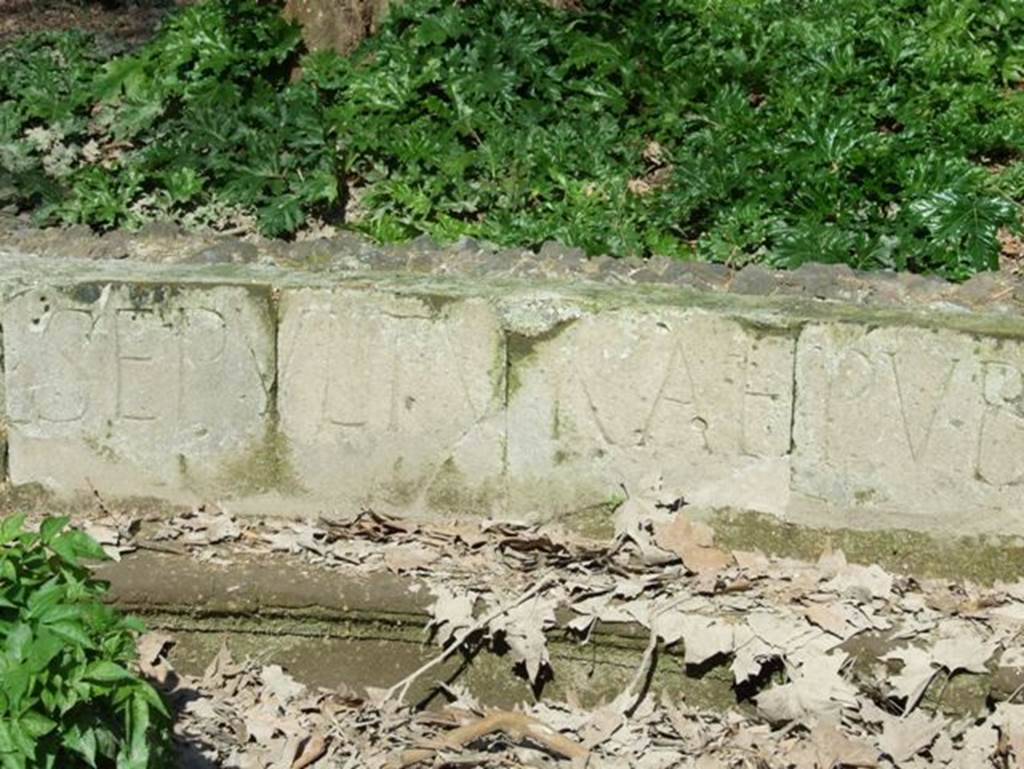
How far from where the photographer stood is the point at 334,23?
711 centimetres

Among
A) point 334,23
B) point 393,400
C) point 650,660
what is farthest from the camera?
point 334,23

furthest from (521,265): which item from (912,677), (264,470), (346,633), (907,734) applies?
(907,734)

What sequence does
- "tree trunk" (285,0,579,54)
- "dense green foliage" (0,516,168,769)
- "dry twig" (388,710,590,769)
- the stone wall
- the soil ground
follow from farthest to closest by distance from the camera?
1. the soil ground
2. "tree trunk" (285,0,579,54)
3. the stone wall
4. "dry twig" (388,710,590,769)
5. "dense green foliage" (0,516,168,769)

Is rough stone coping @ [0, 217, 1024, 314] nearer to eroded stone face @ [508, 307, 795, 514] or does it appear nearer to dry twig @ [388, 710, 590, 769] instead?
eroded stone face @ [508, 307, 795, 514]

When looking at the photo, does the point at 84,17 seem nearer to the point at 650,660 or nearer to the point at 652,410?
the point at 652,410

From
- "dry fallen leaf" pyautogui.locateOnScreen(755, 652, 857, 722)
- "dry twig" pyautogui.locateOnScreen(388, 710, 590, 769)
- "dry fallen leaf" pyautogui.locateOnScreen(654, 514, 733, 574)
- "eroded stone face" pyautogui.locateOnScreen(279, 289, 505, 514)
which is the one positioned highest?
"eroded stone face" pyautogui.locateOnScreen(279, 289, 505, 514)

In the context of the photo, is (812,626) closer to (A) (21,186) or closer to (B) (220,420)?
(B) (220,420)

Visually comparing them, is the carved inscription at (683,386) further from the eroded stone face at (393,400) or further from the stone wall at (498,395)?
the eroded stone face at (393,400)

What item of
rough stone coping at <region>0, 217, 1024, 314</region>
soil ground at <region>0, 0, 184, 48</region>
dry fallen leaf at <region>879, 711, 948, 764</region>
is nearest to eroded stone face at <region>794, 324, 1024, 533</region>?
rough stone coping at <region>0, 217, 1024, 314</region>

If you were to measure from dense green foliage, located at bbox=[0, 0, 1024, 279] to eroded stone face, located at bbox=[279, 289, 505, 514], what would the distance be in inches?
37.6

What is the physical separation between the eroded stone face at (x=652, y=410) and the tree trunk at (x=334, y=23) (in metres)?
2.58

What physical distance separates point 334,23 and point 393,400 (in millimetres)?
2559

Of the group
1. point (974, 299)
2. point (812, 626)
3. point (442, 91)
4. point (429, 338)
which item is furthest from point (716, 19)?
point (812, 626)

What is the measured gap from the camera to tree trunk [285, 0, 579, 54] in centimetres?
710
